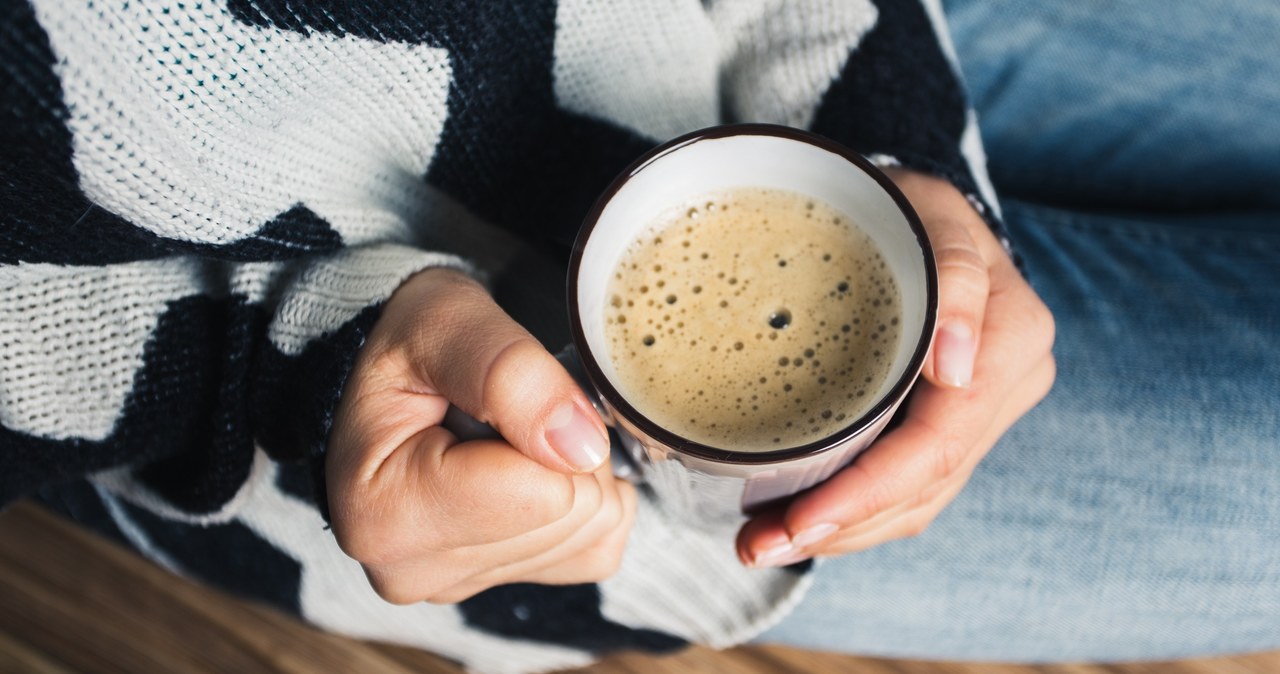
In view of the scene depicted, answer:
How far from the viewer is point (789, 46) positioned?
0.71m

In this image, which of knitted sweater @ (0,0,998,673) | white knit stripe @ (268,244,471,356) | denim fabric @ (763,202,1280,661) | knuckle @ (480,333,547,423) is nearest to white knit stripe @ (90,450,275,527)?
knitted sweater @ (0,0,998,673)

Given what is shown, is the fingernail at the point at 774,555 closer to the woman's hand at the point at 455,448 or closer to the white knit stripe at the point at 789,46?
the woman's hand at the point at 455,448

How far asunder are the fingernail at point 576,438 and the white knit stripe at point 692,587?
221mm

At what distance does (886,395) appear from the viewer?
45 cm

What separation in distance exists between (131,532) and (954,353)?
728mm

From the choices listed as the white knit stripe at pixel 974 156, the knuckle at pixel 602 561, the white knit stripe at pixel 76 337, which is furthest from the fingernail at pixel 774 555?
the white knit stripe at pixel 76 337

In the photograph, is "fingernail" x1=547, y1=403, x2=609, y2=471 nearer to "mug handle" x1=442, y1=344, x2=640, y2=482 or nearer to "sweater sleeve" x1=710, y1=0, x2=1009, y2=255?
"mug handle" x1=442, y1=344, x2=640, y2=482

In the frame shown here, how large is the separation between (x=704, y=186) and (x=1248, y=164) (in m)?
0.65

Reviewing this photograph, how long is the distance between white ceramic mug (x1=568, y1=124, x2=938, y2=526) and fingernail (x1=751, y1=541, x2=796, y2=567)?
0.06 m

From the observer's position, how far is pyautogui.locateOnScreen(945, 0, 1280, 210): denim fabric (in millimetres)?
849

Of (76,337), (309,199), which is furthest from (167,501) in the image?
(309,199)

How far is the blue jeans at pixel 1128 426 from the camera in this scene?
2.46ft

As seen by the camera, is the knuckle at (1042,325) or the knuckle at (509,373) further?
the knuckle at (1042,325)

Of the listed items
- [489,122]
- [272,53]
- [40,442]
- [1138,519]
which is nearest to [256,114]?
[272,53]
